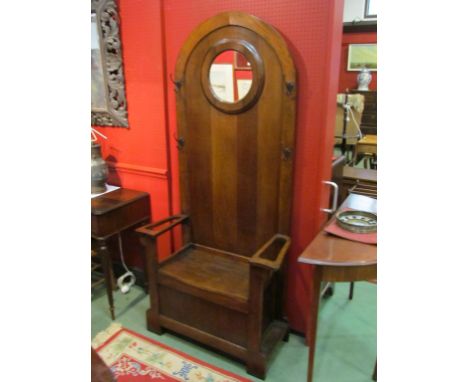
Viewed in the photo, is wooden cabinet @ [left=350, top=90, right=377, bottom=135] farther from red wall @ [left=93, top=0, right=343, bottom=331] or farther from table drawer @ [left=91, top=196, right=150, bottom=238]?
table drawer @ [left=91, top=196, right=150, bottom=238]

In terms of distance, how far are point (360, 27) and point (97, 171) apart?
176 inches

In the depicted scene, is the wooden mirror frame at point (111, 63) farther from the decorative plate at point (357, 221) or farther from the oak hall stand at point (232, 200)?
the decorative plate at point (357, 221)

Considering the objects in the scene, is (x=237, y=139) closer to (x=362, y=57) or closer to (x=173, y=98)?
(x=173, y=98)

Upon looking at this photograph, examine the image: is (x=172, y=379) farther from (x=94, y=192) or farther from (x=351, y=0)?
(x=351, y=0)

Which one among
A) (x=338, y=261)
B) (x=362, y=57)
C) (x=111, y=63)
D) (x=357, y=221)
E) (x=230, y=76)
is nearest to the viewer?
(x=338, y=261)

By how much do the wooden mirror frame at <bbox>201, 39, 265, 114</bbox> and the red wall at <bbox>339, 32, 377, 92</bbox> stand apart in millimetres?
3970

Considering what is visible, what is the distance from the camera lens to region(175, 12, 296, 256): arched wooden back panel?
5.26ft

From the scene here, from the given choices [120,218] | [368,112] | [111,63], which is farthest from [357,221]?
[368,112]

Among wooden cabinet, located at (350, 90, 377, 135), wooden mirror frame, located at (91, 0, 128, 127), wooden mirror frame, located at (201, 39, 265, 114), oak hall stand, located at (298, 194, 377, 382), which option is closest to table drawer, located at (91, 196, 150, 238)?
wooden mirror frame, located at (91, 0, 128, 127)

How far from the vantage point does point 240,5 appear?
164 cm

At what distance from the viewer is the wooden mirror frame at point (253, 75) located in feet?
5.29

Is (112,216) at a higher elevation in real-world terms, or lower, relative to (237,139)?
lower

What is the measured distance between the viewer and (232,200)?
6.18 feet
